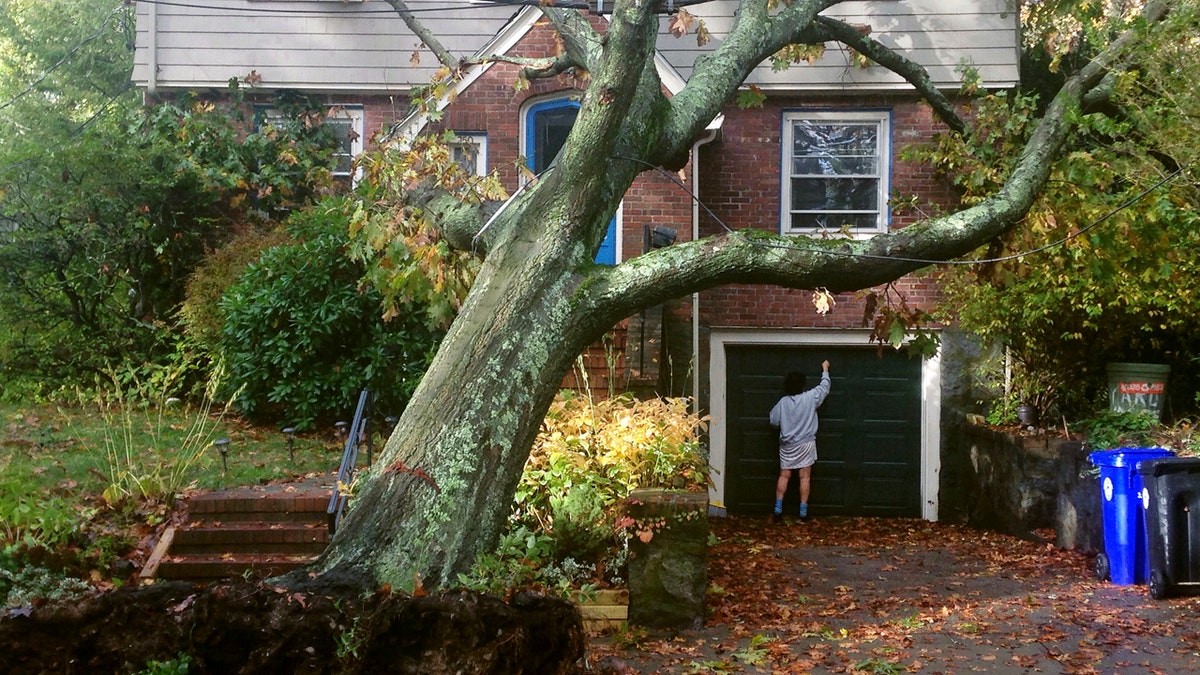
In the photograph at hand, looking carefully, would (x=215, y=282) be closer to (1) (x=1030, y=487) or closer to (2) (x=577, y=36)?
(2) (x=577, y=36)

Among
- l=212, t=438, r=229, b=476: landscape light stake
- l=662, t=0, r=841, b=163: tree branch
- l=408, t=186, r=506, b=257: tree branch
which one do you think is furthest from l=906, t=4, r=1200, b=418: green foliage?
l=212, t=438, r=229, b=476: landscape light stake

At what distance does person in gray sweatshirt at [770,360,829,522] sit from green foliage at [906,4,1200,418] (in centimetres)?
207

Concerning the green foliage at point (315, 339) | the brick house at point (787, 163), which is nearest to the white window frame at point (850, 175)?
the brick house at point (787, 163)

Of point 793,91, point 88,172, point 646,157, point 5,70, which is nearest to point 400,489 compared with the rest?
point 646,157

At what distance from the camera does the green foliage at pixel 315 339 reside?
12859 millimetres

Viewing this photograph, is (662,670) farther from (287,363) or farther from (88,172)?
(88,172)

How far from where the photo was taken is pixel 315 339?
12.9 meters

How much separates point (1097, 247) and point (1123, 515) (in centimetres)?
247

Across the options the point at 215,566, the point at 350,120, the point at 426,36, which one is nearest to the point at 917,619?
the point at 215,566

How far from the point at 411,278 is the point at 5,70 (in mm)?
21223

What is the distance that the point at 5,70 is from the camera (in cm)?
2553

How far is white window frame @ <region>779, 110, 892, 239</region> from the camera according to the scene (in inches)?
627

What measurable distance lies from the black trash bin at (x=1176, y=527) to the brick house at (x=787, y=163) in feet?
21.7

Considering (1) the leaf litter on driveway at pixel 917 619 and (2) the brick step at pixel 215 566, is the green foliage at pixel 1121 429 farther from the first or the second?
(2) the brick step at pixel 215 566
